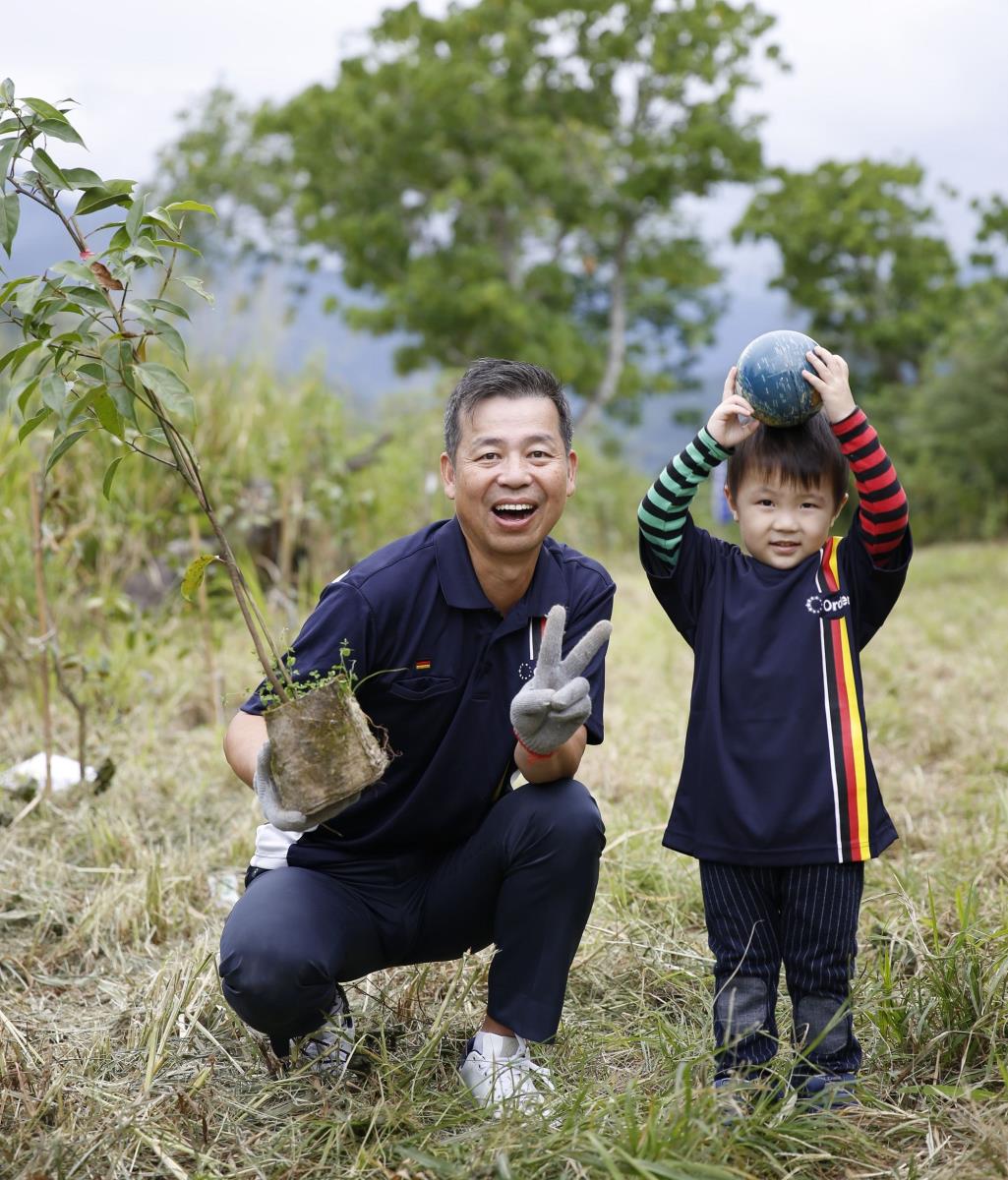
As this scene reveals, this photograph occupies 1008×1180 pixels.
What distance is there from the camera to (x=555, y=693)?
1.97 metres

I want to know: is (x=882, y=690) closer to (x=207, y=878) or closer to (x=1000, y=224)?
A: (x=207, y=878)

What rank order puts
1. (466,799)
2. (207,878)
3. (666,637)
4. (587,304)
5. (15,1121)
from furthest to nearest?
(587,304), (666,637), (207,878), (466,799), (15,1121)

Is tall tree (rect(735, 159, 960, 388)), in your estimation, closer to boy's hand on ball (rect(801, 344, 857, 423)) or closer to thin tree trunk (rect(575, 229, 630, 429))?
thin tree trunk (rect(575, 229, 630, 429))

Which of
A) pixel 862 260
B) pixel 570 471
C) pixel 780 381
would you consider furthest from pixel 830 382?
pixel 862 260

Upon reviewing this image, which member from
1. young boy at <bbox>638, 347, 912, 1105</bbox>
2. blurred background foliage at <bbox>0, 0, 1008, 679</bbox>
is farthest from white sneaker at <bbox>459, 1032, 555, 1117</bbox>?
blurred background foliage at <bbox>0, 0, 1008, 679</bbox>

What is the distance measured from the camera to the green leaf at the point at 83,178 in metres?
1.94

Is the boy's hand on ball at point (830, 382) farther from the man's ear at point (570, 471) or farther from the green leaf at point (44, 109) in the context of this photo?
the green leaf at point (44, 109)

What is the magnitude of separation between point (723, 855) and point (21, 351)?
4.46ft

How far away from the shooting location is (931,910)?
2.52m

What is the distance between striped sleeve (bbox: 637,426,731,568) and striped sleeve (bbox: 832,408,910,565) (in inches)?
8.5

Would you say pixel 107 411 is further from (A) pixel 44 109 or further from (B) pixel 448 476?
(B) pixel 448 476

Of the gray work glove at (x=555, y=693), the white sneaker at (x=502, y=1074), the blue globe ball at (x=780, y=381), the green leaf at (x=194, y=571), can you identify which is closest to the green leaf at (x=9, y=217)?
the green leaf at (x=194, y=571)

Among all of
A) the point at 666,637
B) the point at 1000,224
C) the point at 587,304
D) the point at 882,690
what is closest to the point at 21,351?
the point at 882,690

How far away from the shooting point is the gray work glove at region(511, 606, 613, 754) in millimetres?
1973
